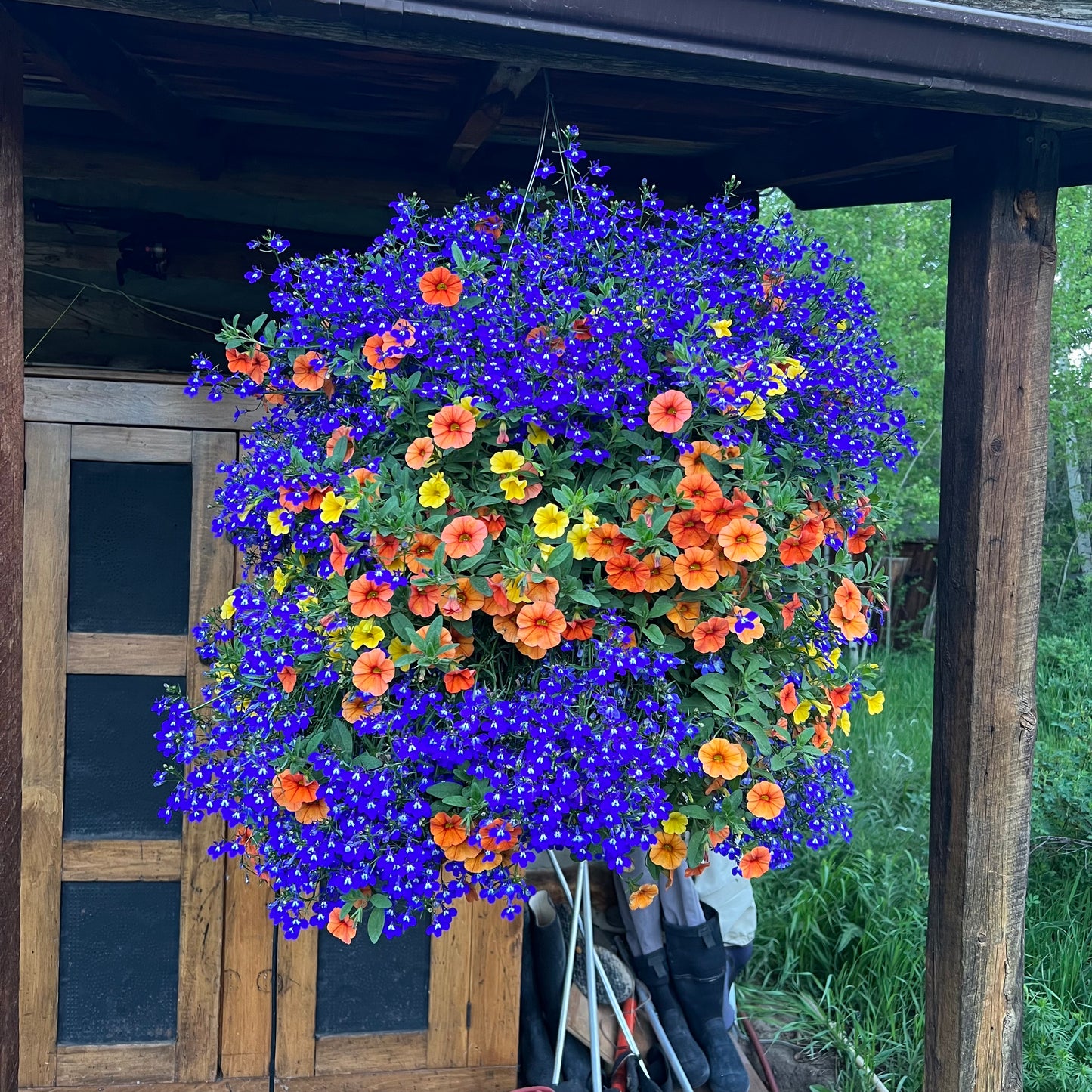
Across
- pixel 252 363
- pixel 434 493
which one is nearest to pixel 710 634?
pixel 434 493

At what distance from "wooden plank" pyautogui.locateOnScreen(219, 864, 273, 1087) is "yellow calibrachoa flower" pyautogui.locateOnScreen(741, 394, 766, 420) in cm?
167

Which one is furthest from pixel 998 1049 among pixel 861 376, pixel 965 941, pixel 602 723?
pixel 861 376

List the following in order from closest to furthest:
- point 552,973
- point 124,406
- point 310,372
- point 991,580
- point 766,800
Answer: point 766,800 < point 310,372 < point 991,580 < point 124,406 < point 552,973

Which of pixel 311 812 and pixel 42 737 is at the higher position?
pixel 311 812

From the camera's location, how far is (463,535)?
1.33m

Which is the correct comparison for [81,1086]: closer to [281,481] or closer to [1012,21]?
[281,481]

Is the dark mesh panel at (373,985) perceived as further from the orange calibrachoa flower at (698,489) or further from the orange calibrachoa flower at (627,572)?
the orange calibrachoa flower at (698,489)

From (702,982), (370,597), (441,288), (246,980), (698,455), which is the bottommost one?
(702,982)

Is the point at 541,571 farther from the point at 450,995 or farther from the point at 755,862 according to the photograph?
the point at 450,995

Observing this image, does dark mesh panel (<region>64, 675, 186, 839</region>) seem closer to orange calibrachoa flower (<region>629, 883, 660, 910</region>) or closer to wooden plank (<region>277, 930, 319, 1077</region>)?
wooden plank (<region>277, 930, 319, 1077</region>)

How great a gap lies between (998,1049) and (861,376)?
4.30 ft

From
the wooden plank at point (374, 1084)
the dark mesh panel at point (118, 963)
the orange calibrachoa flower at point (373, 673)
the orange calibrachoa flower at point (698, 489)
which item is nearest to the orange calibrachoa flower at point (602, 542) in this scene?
the orange calibrachoa flower at point (698, 489)

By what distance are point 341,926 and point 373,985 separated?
1.14m

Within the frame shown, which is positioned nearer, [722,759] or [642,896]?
[722,759]
